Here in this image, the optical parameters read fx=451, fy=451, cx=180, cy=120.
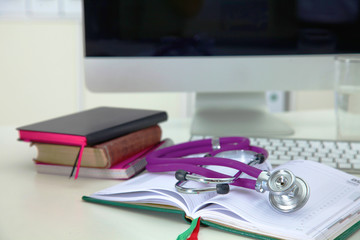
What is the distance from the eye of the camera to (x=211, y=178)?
471mm

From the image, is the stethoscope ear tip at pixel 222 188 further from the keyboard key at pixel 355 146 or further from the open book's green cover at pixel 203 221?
the keyboard key at pixel 355 146

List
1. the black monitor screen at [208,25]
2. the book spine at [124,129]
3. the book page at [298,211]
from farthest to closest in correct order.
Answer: the black monitor screen at [208,25] < the book spine at [124,129] < the book page at [298,211]

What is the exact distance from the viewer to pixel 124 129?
25.6 inches

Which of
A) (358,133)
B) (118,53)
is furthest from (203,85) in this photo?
(358,133)

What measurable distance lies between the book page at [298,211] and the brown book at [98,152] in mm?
191

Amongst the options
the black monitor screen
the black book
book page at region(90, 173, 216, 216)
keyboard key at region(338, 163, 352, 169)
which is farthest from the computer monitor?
book page at region(90, 173, 216, 216)

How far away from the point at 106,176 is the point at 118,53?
12.5 inches

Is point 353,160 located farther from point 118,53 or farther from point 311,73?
point 118,53

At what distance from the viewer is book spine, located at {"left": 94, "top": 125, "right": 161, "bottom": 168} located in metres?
0.60

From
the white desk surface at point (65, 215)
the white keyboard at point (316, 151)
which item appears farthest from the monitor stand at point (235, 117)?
the white desk surface at point (65, 215)

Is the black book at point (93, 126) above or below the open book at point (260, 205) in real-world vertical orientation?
above

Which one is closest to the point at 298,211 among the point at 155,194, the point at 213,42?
the point at 155,194

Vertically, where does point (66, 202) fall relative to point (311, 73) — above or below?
below

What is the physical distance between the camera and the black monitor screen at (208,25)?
848mm
